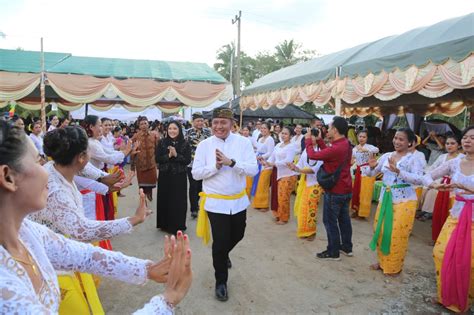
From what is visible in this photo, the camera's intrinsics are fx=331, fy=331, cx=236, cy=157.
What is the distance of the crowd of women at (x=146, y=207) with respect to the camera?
951 mm

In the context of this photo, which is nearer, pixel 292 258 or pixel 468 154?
pixel 468 154

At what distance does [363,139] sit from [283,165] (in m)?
1.83

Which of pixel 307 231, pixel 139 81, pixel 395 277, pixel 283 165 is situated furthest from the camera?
pixel 139 81

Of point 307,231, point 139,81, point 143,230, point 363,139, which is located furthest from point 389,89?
point 139,81

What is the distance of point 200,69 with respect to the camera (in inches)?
323

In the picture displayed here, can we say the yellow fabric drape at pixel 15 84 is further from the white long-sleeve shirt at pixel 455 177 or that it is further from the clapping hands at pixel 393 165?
the white long-sleeve shirt at pixel 455 177

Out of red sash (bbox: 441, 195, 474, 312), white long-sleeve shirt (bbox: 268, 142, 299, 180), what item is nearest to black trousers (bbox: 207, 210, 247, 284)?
red sash (bbox: 441, 195, 474, 312)

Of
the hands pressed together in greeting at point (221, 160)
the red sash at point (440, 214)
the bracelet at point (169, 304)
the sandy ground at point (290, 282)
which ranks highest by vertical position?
the hands pressed together in greeting at point (221, 160)

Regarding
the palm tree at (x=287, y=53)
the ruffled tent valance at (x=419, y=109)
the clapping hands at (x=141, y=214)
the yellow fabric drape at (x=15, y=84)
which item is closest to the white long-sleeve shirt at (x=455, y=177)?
the clapping hands at (x=141, y=214)

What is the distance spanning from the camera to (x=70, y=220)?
5.53ft

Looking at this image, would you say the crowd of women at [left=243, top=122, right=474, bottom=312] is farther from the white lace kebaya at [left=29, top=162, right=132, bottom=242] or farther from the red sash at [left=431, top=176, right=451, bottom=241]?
the white lace kebaya at [left=29, top=162, right=132, bottom=242]

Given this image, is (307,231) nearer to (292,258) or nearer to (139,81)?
(292,258)

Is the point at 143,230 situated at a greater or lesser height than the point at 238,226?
lesser

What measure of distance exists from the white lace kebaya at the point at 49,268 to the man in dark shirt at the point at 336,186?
3150 mm
